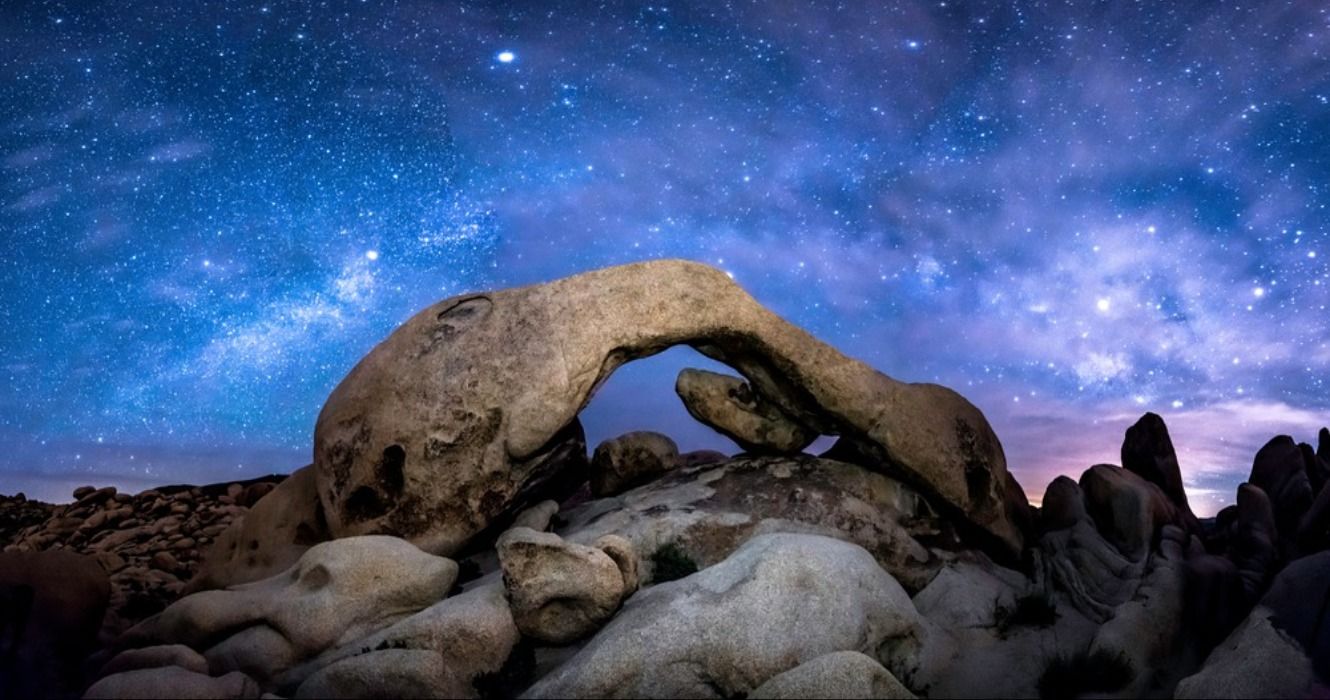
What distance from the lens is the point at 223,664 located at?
10828 millimetres

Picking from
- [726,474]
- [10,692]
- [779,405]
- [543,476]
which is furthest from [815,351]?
[10,692]

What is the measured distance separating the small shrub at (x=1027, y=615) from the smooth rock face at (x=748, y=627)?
2358 millimetres

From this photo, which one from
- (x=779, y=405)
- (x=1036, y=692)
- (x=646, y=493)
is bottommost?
(x=1036, y=692)

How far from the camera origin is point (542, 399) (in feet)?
46.8

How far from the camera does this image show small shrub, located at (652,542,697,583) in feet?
43.1

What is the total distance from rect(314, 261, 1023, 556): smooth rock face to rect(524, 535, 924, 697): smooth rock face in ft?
14.4

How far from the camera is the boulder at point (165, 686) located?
28.1 feet

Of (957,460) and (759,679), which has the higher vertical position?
(957,460)

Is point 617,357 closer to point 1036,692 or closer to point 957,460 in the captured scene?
point 957,460

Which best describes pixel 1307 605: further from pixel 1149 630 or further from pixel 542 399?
pixel 542 399

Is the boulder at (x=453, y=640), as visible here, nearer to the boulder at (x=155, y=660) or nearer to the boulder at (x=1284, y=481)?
the boulder at (x=155, y=660)

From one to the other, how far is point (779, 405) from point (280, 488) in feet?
33.7

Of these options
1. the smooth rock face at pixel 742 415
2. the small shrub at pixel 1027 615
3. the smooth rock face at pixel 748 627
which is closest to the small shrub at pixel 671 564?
the smooth rock face at pixel 748 627

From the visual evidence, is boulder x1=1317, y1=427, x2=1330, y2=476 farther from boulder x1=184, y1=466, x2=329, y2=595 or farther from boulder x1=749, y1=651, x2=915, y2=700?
boulder x1=184, y1=466, x2=329, y2=595
